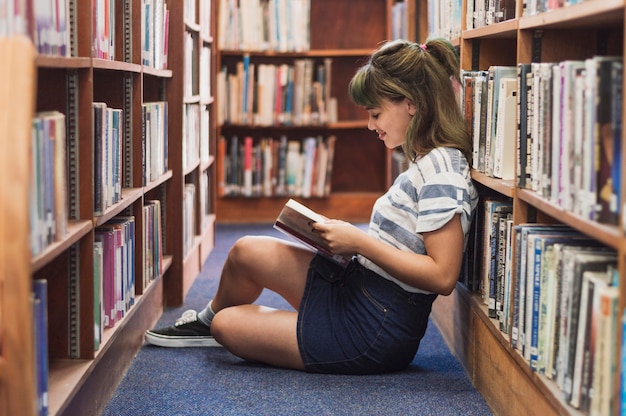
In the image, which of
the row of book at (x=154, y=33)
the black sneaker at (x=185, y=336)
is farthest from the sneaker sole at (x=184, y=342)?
the row of book at (x=154, y=33)

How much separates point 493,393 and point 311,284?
566mm

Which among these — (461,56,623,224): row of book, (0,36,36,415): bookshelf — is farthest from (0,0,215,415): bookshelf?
(461,56,623,224): row of book

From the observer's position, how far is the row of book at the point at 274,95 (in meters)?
5.10

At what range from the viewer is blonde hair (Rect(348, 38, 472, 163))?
2326mm

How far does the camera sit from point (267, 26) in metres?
5.11

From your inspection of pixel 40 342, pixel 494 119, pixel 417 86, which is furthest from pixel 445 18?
pixel 40 342

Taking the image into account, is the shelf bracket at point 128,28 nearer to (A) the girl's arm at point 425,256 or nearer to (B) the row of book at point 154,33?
(B) the row of book at point 154,33

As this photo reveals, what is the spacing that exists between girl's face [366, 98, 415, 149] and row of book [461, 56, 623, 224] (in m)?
0.19

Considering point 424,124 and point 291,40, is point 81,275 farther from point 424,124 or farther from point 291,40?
point 291,40

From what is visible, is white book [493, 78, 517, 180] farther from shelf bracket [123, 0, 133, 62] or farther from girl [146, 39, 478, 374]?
shelf bracket [123, 0, 133, 62]

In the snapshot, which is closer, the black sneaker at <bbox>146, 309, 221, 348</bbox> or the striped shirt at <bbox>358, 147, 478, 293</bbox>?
the striped shirt at <bbox>358, 147, 478, 293</bbox>

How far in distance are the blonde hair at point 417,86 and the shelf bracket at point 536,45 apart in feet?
1.20

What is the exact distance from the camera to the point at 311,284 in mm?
2457

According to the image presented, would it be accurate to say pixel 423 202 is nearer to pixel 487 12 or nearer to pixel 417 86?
pixel 417 86
